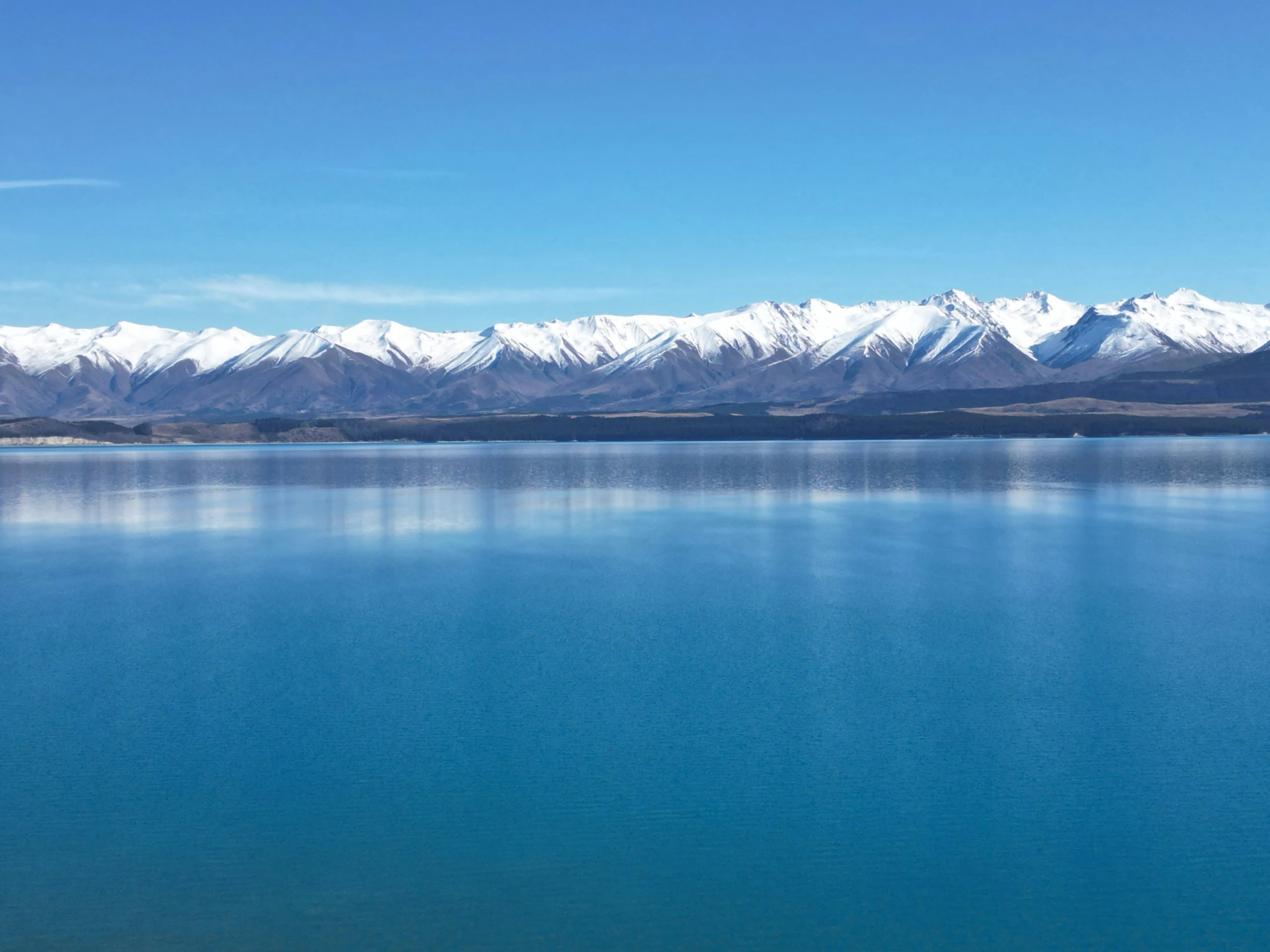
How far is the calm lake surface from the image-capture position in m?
10.4

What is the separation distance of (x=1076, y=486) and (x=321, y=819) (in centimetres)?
5588

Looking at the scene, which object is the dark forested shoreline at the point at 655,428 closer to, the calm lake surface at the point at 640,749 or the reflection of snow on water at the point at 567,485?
the reflection of snow on water at the point at 567,485

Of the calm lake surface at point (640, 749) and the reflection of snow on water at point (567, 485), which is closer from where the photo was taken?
the calm lake surface at point (640, 749)

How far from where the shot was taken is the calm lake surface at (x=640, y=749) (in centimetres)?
1044

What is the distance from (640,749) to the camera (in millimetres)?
14547

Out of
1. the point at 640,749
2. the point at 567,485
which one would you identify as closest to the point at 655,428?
the point at 567,485

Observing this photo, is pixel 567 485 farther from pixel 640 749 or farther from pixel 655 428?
pixel 655 428

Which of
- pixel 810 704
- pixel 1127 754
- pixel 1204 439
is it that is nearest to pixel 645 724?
pixel 810 704

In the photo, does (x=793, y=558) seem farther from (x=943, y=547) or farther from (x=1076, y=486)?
(x=1076, y=486)

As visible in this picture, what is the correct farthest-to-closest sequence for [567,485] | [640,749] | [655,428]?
[655,428] → [567,485] → [640,749]

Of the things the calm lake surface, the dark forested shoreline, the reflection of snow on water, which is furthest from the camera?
the dark forested shoreline

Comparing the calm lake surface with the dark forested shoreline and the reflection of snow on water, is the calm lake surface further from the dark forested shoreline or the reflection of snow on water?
the dark forested shoreline

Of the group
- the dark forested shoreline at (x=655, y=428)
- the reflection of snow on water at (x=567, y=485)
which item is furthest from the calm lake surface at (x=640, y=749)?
the dark forested shoreline at (x=655, y=428)

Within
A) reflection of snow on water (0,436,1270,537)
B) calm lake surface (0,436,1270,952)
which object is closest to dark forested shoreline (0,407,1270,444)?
reflection of snow on water (0,436,1270,537)
